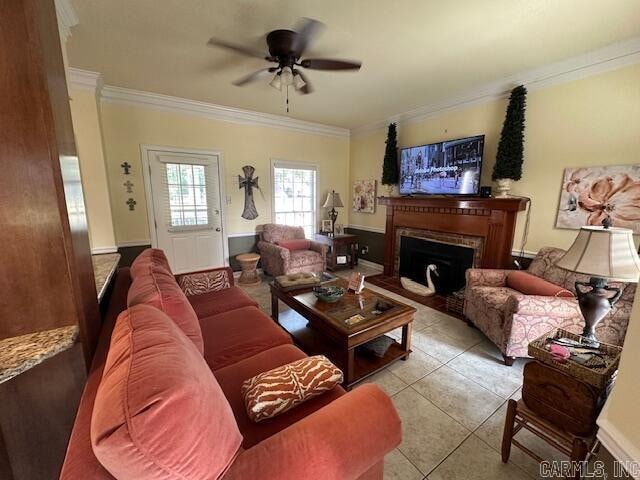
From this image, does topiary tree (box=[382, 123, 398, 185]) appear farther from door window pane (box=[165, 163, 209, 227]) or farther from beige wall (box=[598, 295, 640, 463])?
beige wall (box=[598, 295, 640, 463])

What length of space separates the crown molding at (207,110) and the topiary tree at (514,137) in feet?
9.25

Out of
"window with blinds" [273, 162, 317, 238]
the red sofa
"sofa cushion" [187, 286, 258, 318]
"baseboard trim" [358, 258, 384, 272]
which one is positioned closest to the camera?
the red sofa

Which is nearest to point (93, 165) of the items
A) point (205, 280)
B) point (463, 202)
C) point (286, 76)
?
point (205, 280)

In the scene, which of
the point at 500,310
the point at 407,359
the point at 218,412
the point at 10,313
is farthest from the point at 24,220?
the point at 500,310

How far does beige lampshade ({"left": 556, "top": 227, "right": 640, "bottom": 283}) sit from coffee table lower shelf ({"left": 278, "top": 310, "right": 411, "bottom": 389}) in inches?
51.1

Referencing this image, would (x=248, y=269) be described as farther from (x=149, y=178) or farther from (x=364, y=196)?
(x=364, y=196)

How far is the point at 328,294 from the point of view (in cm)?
218

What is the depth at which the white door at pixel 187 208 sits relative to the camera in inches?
142

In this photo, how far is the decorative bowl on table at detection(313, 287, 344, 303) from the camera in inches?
84.6

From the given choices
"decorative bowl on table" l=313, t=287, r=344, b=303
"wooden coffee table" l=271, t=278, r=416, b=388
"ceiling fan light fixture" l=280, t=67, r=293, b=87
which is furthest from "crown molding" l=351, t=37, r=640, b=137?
"decorative bowl on table" l=313, t=287, r=344, b=303

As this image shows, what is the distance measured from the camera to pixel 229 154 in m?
4.00

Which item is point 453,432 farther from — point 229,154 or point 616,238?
point 229,154

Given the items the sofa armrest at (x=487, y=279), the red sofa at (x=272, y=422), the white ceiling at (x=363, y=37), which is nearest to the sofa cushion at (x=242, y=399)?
the red sofa at (x=272, y=422)

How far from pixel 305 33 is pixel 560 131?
2659mm
